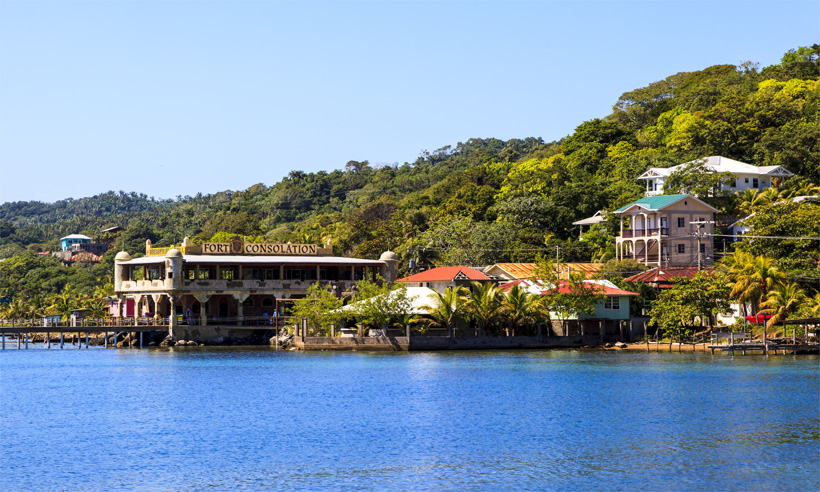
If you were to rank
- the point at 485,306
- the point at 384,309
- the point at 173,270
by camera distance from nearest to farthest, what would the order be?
the point at 384,309
the point at 485,306
the point at 173,270

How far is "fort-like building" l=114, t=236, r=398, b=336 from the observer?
85.8m

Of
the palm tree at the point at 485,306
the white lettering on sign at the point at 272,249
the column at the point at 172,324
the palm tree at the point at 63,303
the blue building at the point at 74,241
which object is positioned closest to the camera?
the palm tree at the point at 485,306

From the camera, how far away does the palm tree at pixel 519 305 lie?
72125 mm

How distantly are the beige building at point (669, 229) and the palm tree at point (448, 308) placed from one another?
25.8 meters

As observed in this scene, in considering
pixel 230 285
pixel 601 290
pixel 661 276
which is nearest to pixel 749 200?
pixel 661 276

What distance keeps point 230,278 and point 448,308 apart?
91.2 feet

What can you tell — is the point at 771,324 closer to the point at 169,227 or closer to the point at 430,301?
the point at 430,301

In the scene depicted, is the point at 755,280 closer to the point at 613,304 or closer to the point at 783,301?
the point at 783,301

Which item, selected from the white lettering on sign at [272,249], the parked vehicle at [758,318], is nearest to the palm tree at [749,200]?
the parked vehicle at [758,318]

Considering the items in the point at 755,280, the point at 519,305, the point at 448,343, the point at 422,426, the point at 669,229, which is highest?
the point at 669,229

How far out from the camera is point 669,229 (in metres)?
90.5

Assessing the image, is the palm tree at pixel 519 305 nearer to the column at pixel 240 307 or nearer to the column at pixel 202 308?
the column at pixel 240 307

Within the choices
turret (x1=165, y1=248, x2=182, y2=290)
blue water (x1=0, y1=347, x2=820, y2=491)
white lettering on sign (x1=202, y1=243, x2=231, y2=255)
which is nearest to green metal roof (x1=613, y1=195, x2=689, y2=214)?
blue water (x1=0, y1=347, x2=820, y2=491)

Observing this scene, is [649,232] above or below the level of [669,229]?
below
